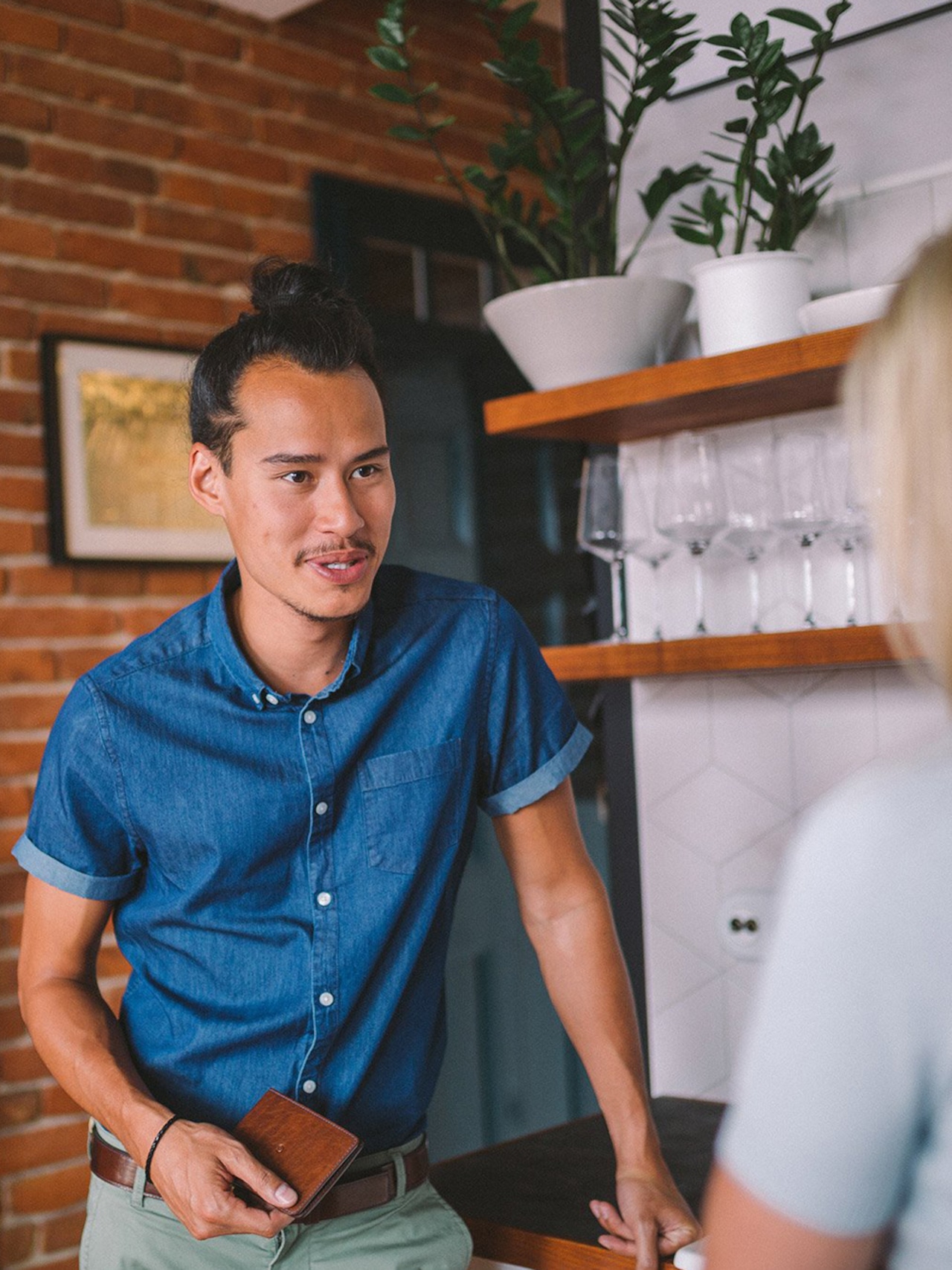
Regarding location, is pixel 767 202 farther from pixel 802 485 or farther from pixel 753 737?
pixel 753 737

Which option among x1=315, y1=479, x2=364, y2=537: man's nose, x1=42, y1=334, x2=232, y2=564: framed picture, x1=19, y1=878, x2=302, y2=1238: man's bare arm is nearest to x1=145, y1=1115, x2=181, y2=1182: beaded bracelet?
x1=19, y1=878, x2=302, y2=1238: man's bare arm

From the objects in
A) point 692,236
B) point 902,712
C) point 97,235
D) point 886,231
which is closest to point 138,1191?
point 902,712

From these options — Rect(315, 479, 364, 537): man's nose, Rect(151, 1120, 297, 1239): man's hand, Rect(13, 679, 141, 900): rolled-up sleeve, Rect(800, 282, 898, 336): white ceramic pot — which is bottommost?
Rect(151, 1120, 297, 1239): man's hand

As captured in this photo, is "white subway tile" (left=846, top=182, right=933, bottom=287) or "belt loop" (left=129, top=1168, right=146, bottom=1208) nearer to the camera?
"belt loop" (left=129, top=1168, right=146, bottom=1208)

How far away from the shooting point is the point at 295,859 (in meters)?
1.50

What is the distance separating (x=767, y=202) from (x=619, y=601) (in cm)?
60

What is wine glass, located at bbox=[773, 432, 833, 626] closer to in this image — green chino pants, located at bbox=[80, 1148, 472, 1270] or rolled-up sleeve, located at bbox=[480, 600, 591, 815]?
rolled-up sleeve, located at bbox=[480, 600, 591, 815]

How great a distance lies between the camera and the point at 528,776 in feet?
5.18

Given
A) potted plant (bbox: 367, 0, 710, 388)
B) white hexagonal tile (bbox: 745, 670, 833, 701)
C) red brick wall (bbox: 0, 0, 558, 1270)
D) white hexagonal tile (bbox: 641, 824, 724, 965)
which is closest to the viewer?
potted plant (bbox: 367, 0, 710, 388)

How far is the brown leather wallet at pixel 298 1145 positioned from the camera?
1261 millimetres

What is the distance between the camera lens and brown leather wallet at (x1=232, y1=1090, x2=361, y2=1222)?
126cm

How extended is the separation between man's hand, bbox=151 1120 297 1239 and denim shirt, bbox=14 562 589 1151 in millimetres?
142

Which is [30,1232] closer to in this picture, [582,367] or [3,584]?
[3,584]

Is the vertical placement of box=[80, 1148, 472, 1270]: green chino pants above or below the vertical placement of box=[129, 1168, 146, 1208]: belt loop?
below
